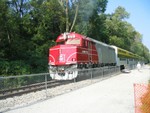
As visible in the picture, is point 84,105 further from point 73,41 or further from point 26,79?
point 73,41

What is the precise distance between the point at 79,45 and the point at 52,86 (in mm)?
5584

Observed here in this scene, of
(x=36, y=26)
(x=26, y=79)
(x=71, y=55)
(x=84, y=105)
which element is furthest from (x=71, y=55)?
(x=36, y=26)

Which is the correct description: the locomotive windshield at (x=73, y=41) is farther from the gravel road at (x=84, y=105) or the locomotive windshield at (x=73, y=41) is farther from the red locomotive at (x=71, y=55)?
the gravel road at (x=84, y=105)

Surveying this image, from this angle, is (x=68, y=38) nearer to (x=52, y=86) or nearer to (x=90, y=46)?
(x=90, y=46)

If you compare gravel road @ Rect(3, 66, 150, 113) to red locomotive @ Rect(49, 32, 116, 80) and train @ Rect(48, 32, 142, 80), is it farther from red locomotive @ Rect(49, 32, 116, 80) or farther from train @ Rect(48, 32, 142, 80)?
red locomotive @ Rect(49, 32, 116, 80)

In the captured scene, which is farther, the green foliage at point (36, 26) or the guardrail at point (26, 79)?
the green foliage at point (36, 26)

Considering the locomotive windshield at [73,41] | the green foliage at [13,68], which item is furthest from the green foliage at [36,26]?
the locomotive windshield at [73,41]

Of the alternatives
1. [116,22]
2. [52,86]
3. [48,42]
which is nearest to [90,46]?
[52,86]

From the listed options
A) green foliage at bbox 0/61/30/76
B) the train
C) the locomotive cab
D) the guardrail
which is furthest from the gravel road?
green foliage at bbox 0/61/30/76

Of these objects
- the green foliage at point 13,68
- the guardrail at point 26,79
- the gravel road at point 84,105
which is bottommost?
the gravel road at point 84,105

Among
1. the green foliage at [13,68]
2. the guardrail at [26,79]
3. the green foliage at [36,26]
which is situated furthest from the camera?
the green foliage at [36,26]

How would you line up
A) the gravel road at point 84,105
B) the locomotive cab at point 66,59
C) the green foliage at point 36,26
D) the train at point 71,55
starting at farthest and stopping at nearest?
the green foliage at point 36,26, the train at point 71,55, the locomotive cab at point 66,59, the gravel road at point 84,105

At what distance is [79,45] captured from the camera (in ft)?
68.1

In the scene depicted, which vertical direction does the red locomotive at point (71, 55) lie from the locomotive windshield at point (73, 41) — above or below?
below
